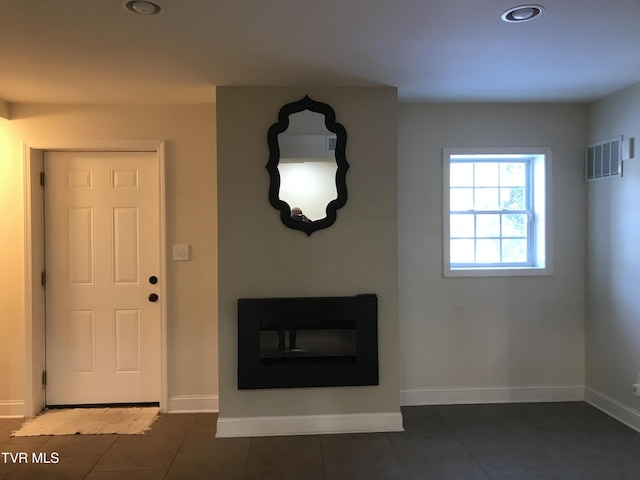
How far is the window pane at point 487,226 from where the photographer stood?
Result: 3.78 meters

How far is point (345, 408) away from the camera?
3.15 metres

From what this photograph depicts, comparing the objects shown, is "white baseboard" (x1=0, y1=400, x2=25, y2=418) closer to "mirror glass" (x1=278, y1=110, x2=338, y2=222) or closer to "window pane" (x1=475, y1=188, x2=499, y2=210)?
"mirror glass" (x1=278, y1=110, x2=338, y2=222)

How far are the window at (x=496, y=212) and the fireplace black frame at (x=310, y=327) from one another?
108 centimetres

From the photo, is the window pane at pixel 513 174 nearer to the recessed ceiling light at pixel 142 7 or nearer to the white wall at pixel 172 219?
the white wall at pixel 172 219

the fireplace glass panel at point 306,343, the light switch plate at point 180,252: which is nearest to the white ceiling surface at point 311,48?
the light switch plate at point 180,252

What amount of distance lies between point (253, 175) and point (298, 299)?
2.91 feet

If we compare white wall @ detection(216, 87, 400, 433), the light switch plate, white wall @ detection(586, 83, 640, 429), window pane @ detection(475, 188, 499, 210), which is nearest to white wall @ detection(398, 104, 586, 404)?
white wall @ detection(586, 83, 640, 429)

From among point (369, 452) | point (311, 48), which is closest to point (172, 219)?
point (311, 48)

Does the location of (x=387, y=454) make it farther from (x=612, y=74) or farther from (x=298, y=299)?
(x=612, y=74)

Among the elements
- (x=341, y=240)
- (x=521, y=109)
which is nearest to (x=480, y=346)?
(x=341, y=240)

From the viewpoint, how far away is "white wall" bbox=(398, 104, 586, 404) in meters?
3.65

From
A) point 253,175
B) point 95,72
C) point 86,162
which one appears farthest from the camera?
point 86,162

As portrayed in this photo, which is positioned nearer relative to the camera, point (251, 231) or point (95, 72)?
point (95, 72)

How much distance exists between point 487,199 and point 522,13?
1.90 meters
